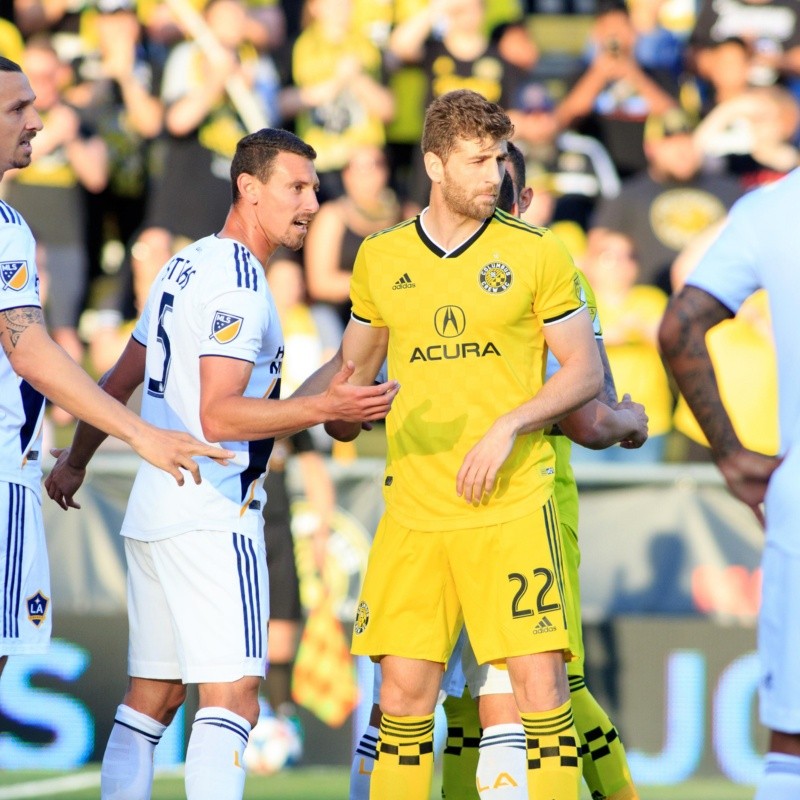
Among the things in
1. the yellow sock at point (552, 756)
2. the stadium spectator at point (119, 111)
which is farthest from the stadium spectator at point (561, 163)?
the yellow sock at point (552, 756)

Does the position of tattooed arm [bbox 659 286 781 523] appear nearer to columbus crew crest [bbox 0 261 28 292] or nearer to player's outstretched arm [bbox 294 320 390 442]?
player's outstretched arm [bbox 294 320 390 442]

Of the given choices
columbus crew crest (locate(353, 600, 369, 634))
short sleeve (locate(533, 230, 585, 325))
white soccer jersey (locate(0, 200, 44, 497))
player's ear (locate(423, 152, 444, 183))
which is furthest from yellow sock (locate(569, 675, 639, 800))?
white soccer jersey (locate(0, 200, 44, 497))

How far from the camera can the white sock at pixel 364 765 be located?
18.2 feet

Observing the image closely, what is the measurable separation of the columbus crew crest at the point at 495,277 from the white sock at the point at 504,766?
150 centimetres

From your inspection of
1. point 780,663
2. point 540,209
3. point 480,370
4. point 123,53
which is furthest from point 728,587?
point 123,53

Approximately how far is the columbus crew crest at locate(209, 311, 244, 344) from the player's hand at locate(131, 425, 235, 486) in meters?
0.53

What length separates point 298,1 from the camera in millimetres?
11727

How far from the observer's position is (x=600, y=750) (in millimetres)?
5539

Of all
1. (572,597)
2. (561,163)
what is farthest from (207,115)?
(572,597)

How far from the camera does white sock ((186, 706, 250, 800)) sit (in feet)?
15.5

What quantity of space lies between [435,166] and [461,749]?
2.32 m

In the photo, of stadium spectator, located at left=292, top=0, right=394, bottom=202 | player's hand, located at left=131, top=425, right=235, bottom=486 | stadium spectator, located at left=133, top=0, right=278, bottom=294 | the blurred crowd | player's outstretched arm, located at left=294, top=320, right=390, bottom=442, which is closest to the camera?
player's hand, located at left=131, top=425, right=235, bottom=486

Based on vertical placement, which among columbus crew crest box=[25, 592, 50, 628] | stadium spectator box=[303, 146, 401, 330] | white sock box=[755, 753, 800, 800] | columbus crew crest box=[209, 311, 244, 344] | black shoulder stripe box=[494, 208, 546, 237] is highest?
stadium spectator box=[303, 146, 401, 330]

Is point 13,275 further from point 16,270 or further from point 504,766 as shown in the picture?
point 504,766
